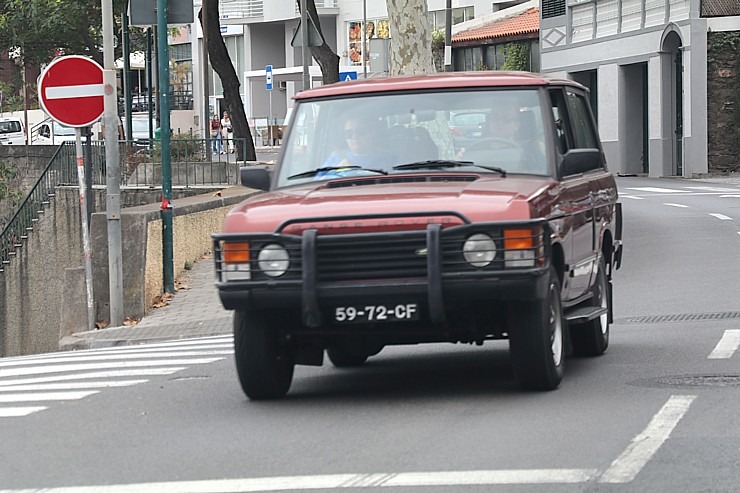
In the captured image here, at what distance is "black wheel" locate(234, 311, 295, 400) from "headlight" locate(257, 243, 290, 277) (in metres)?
0.46

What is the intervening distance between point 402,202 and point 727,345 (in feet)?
12.7

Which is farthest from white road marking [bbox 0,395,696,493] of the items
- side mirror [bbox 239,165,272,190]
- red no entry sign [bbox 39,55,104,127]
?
red no entry sign [bbox 39,55,104,127]

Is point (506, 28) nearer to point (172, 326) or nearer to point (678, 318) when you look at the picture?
point (172, 326)

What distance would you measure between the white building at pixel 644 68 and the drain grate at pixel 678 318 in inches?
1239

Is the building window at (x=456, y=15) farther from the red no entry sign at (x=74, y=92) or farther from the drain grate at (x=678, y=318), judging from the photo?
the drain grate at (x=678, y=318)

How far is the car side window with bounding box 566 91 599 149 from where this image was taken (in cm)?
1068

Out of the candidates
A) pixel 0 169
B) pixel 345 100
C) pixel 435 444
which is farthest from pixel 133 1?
pixel 0 169

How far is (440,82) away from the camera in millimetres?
9914

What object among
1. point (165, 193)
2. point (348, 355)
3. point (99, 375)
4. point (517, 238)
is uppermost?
point (517, 238)

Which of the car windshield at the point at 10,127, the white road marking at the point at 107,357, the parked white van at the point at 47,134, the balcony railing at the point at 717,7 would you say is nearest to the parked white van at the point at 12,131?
the car windshield at the point at 10,127

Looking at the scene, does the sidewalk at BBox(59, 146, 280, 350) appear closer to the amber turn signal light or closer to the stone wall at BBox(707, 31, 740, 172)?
the amber turn signal light

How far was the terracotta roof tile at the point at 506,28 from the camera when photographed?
66.9 m

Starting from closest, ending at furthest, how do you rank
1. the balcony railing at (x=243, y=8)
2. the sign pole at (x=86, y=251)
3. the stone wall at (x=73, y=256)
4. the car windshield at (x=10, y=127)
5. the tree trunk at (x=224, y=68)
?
the sign pole at (x=86, y=251) → the stone wall at (x=73, y=256) → the tree trunk at (x=224, y=68) → the car windshield at (x=10, y=127) → the balcony railing at (x=243, y=8)

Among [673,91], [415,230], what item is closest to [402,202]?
[415,230]
